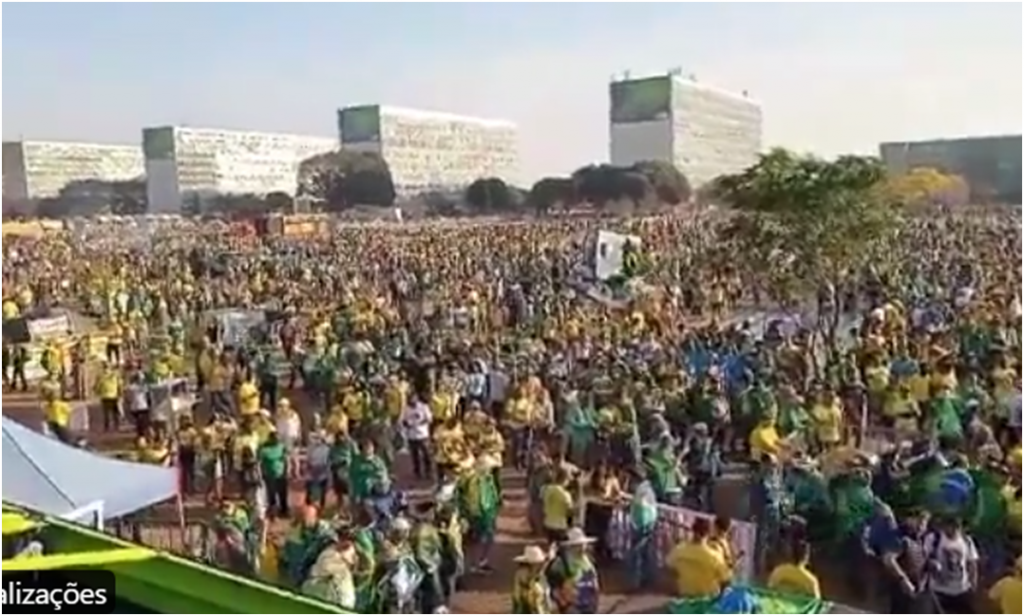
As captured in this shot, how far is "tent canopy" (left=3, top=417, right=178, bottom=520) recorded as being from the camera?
12.6 ft

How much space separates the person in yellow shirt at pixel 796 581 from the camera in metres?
3.50

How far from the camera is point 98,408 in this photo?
4.05 meters

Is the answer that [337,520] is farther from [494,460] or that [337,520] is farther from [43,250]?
[43,250]

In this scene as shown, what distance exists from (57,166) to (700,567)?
208cm

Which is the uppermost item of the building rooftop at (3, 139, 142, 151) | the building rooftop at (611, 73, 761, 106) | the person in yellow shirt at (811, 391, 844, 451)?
the building rooftop at (611, 73, 761, 106)

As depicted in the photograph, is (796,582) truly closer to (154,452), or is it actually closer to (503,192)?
(503,192)

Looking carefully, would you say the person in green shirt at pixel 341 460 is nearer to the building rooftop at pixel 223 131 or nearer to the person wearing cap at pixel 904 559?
the building rooftop at pixel 223 131

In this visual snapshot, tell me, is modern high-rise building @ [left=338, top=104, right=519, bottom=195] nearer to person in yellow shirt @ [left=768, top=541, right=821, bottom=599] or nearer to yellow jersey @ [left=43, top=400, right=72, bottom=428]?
yellow jersey @ [left=43, top=400, right=72, bottom=428]

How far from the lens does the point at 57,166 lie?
388cm

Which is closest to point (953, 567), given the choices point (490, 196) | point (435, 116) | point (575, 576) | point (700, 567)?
point (700, 567)

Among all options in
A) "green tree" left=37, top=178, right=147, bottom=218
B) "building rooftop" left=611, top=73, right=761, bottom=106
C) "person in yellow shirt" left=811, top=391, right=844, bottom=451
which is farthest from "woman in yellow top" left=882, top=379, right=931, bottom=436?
"green tree" left=37, top=178, right=147, bottom=218

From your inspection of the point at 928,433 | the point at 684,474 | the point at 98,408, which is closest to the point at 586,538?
the point at 684,474

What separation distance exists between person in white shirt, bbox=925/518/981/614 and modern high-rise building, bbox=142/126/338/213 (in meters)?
1.90

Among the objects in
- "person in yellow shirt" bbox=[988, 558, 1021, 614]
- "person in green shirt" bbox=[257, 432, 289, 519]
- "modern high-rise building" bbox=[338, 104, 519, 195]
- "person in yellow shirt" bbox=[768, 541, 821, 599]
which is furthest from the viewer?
"person in green shirt" bbox=[257, 432, 289, 519]
